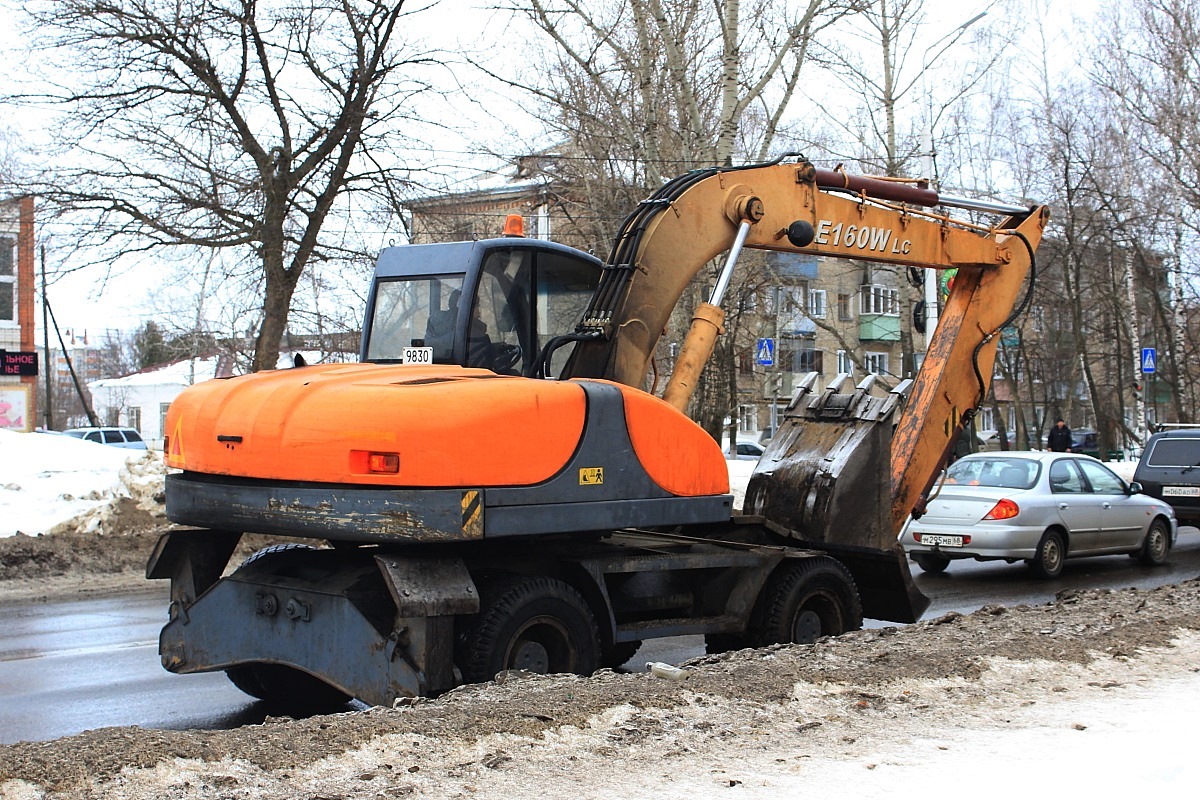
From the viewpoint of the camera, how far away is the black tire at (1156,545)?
16156mm

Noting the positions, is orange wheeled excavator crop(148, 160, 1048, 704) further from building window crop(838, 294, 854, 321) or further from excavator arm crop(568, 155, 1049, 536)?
building window crop(838, 294, 854, 321)

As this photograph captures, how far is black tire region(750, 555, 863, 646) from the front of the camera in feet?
26.9

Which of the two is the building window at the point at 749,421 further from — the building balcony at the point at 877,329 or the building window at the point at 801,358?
the building balcony at the point at 877,329

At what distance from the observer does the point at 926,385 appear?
1006 cm

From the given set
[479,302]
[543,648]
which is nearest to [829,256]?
[479,302]

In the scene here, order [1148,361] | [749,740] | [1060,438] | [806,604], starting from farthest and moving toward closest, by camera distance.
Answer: [1060,438]
[1148,361]
[806,604]
[749,740]

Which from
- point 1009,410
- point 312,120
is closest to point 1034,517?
point 312,120

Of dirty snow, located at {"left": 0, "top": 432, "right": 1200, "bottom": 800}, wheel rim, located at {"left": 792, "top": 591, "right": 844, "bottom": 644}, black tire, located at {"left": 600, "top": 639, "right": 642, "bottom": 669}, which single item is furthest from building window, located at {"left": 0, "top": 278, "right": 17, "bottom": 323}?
dirty snow, located at {"left": 0, "top": 432, "right": 1200, "bottom": 800}

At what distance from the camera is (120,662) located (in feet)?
29.4

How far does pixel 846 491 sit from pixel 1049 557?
673 centimetres

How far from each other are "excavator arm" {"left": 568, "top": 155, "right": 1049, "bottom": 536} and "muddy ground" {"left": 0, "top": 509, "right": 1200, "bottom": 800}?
78.0 inches

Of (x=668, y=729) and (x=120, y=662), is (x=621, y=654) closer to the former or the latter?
(x=668, y=729)

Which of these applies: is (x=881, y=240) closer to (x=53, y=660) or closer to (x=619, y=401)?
(x=619, y=401)

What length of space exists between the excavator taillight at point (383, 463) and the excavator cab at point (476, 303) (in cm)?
131
